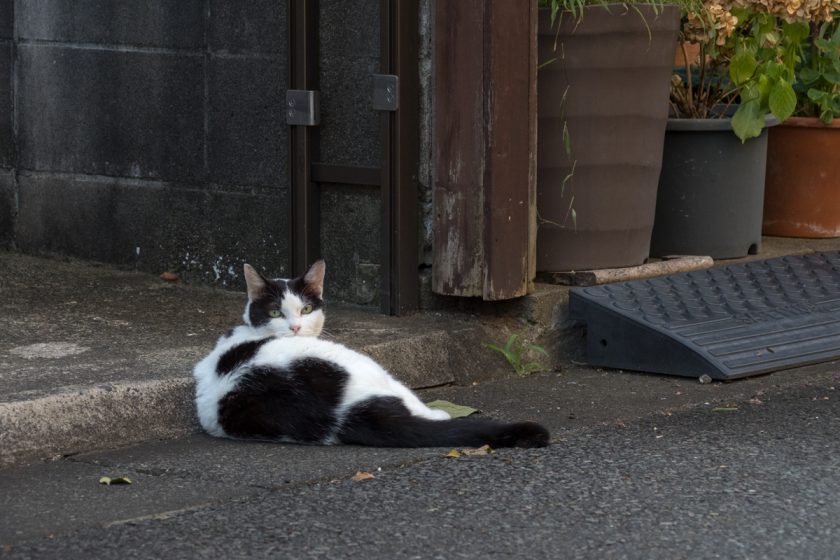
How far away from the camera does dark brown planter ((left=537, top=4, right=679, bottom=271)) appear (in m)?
5.04

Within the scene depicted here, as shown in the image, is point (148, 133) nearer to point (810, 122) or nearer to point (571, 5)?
point (571, 5)

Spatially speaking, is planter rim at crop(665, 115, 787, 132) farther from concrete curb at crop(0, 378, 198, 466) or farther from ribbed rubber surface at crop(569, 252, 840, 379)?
concrete curb at crop(0, 378, 198, 466)

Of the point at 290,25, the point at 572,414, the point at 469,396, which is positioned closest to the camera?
the point at 572,414

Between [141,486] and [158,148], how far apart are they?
2.39 metres

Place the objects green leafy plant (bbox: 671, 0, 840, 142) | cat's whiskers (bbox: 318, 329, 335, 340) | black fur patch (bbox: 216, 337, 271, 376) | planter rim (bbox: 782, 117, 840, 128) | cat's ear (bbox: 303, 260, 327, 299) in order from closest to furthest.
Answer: black fur patch (bbox: 216, 337, 271, 376) → cat's ear (bbox: 303, 260, 327, 299) → cat's whiskers (bbox: 318, 329, 335, 340) → green leafy plant (bbox: 671, 0, 840, 142) → planter rim (bbox: 782, 117, 840, 128)

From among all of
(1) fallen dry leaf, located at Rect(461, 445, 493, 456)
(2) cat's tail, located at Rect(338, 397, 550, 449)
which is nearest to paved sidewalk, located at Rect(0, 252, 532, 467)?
(2) cat's tail, located at Rect(338, 397, 550, 449)

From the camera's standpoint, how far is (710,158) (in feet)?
18.6

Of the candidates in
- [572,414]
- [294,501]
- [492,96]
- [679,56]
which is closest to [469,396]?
[572,414]

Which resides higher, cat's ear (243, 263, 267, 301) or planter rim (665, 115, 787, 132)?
planter rim (665, 115, 787, 132)

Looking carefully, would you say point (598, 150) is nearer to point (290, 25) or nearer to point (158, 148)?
point (290, 25)

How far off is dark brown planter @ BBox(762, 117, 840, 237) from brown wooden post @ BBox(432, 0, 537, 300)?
196 centimetres

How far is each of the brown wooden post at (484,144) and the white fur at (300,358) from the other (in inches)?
35.7

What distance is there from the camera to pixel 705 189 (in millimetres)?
5695

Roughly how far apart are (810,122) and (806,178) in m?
0.26
